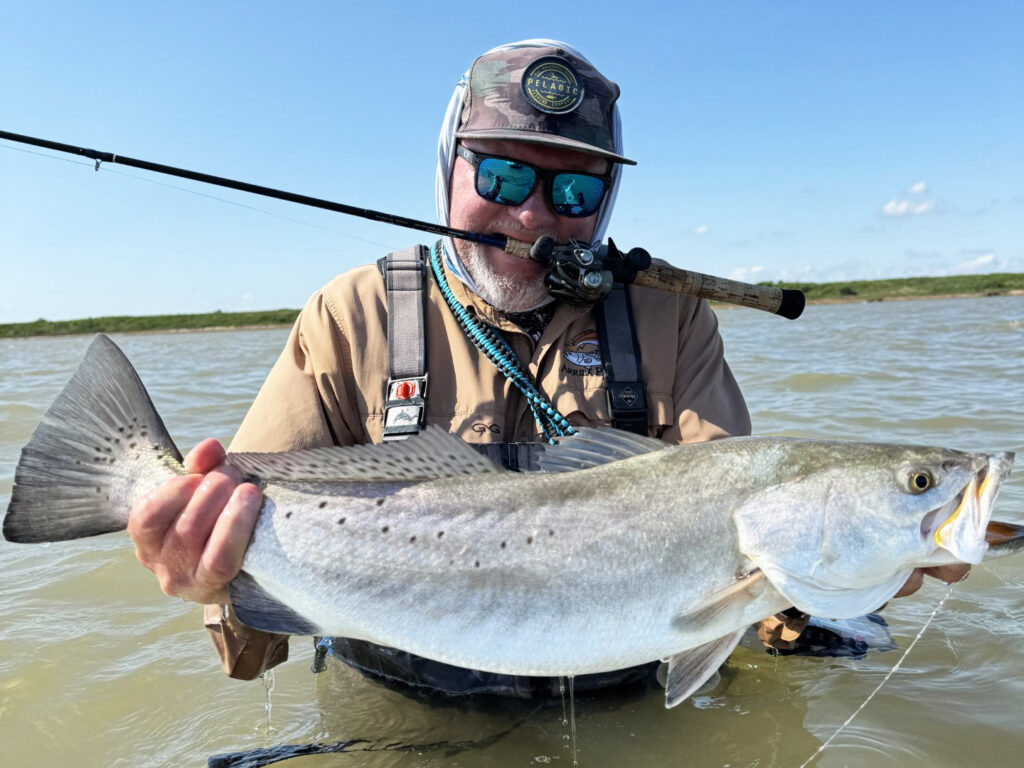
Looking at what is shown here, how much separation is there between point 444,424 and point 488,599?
3.70ft

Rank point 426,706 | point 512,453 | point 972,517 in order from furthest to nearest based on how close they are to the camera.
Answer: point 426,706 < point 512,453 < point 972,517

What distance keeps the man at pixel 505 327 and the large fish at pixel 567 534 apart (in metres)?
0.69

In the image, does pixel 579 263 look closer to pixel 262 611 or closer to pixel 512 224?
pixel 512 224

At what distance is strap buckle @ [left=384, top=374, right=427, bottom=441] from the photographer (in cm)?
313

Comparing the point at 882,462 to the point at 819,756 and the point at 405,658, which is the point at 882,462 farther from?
the point at 405,658

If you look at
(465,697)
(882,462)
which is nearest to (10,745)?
(465,697)

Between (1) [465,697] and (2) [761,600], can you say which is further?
(1) [465,697]

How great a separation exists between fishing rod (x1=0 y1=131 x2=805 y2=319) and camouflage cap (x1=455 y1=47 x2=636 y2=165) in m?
0.47

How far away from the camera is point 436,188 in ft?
13.0

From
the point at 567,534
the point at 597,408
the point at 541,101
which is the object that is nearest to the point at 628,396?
the point at 597,408

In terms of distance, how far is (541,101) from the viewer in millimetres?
3451

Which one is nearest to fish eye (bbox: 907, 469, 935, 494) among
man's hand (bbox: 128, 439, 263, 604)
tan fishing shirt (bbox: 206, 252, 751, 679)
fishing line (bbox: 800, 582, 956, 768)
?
tan fishing shirt (bbox: 206, 252, 751, 679)

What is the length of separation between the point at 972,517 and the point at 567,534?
1.17m

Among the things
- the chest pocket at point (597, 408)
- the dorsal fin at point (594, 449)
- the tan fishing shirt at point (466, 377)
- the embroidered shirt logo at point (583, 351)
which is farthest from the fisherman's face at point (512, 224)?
the dorsal fin at point (594, 449)
